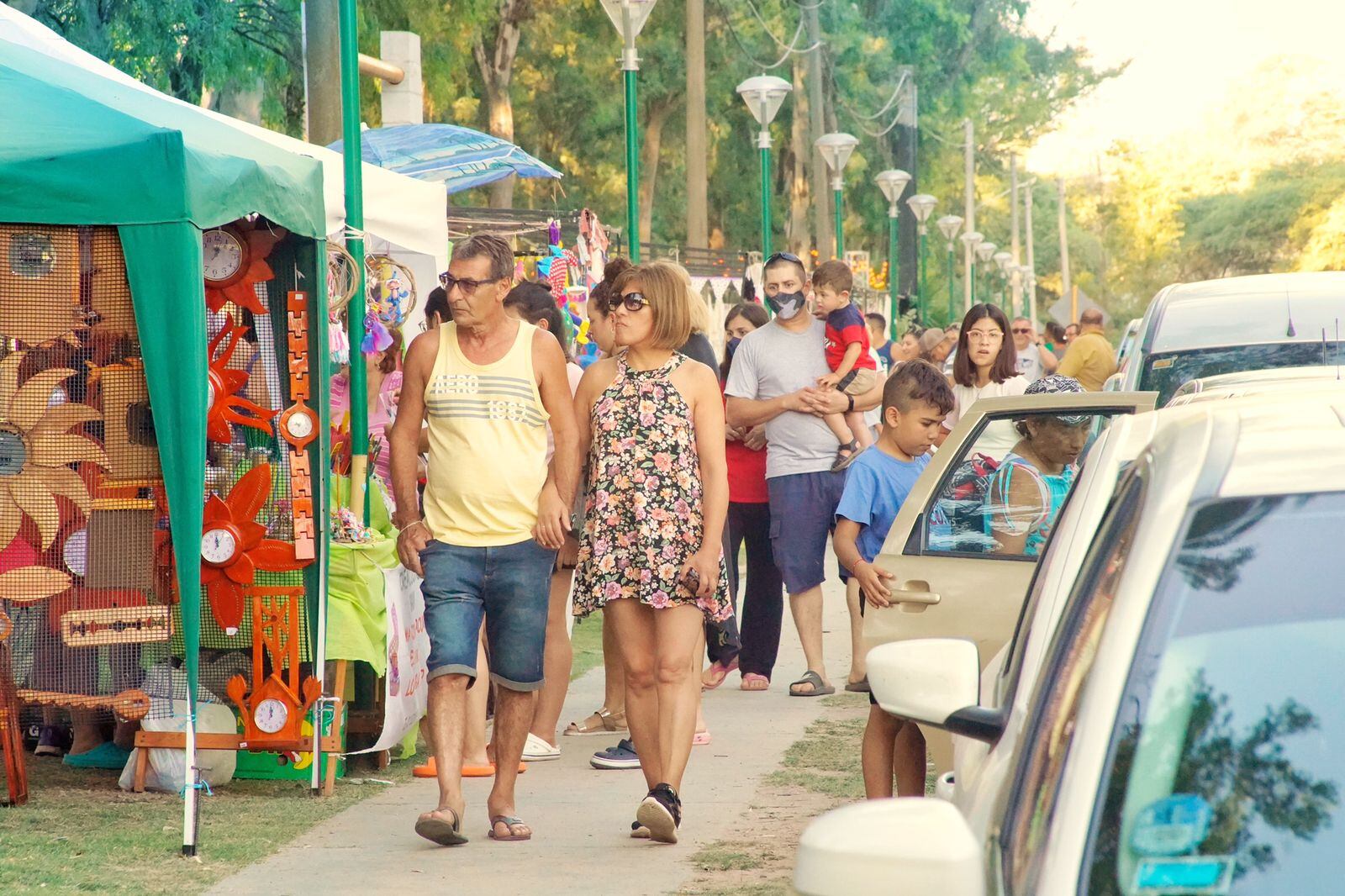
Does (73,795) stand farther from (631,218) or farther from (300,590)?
(631,218)

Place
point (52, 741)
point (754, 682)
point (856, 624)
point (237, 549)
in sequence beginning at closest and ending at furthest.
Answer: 1. point (237, 549)
2. point (52, 741)
3. point (856, 624)
4. point (754, 682)

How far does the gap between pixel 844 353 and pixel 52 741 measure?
4.20 metres

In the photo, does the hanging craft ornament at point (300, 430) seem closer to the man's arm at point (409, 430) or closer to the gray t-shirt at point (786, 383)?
the man's arm at point (409, 430)

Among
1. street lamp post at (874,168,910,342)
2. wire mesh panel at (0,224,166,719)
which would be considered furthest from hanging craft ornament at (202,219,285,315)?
street lamp post at (874,168,910,342)

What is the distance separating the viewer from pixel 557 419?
254 inches

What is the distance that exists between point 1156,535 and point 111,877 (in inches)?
165

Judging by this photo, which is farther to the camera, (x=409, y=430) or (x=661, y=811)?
(x=409, y=430)

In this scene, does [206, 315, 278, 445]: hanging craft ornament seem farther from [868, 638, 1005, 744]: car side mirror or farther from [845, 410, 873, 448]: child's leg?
[868, 638, 1005, 744]: car side mirror

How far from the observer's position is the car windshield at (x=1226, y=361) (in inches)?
272

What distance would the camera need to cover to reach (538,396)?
6461 millimetres

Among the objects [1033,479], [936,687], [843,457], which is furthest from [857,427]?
[936,687]

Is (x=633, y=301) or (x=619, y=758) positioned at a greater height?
→ (x=633, y=301)

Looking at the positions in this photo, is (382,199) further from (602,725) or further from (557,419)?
(557,419)

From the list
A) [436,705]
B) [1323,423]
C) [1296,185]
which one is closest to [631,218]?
[436,705]
